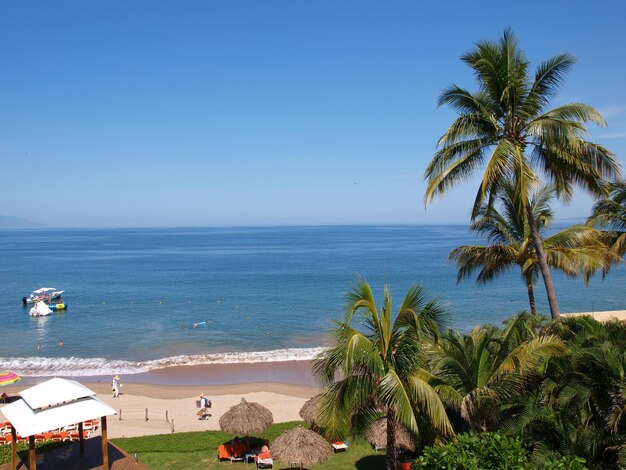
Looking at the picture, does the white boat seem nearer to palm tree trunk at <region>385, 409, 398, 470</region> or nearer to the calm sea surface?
the calm sea surface

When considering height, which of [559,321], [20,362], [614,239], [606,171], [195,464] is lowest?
[20,362]

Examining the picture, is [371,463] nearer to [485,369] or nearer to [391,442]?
[391,442]

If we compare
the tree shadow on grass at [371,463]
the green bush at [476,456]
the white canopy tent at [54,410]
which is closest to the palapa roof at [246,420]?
the tree shadow on grass at [371,463]

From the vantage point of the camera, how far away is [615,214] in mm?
16062

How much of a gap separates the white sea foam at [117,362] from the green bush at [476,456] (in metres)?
22.2

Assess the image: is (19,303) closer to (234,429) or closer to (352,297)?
(234,429)

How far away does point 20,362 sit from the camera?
30.6 metres

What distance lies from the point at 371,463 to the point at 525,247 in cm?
794

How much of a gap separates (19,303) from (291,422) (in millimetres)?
46276

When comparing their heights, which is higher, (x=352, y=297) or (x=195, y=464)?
(x=352, y=297)

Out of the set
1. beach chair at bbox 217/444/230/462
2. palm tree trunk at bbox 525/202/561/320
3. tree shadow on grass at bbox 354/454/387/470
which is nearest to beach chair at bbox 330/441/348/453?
tree shadow on grass at bbox 354/454/387/470

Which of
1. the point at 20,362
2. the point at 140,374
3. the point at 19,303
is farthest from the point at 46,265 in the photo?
the point at 140,374

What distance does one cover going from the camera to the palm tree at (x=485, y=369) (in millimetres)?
9633

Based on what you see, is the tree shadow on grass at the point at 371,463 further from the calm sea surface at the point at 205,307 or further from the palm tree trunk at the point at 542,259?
the palm tree trunk at the point at 542,259
